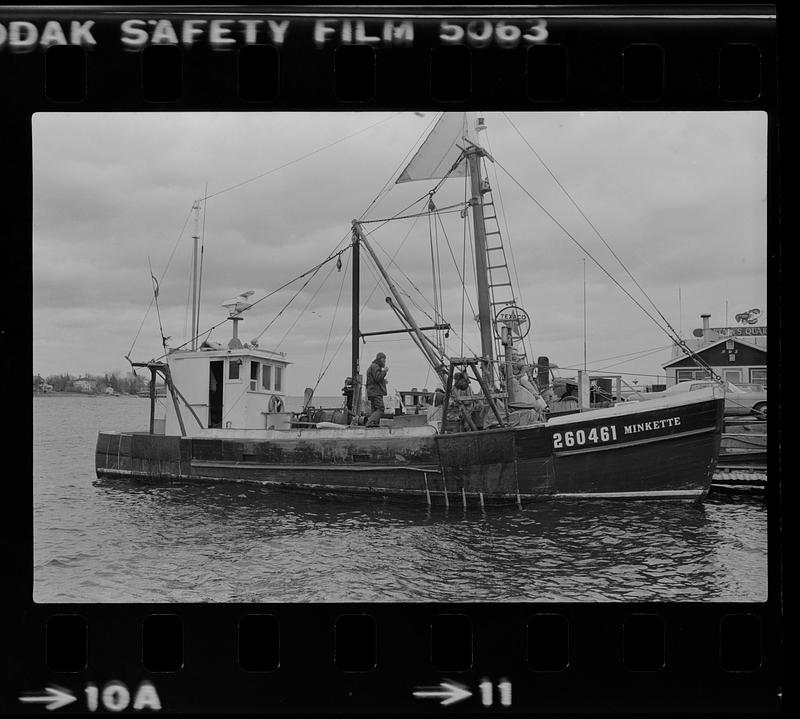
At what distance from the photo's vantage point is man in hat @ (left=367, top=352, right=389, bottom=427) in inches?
633

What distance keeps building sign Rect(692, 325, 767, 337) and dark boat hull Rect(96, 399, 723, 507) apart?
2628 mm

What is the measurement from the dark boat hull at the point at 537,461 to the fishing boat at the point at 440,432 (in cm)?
2

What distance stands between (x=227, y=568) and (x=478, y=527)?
4.80 meters

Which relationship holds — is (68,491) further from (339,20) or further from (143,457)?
(339,20)

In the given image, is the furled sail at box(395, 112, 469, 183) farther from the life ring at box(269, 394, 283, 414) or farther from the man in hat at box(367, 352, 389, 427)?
the life ring at box(269, 394, 283, 414)

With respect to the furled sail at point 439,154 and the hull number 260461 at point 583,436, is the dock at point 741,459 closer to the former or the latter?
the hull number 260461 at point 583,436

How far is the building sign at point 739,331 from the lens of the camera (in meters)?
5.21

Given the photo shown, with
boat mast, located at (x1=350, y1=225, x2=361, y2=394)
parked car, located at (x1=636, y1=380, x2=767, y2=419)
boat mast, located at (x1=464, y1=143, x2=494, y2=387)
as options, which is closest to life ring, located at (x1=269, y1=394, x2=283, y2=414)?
boat mast, located at (x1=350, y1=225, x2=361, y2=394)

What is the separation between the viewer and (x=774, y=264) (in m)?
5.00

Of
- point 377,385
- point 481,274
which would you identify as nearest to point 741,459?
point 481,274
